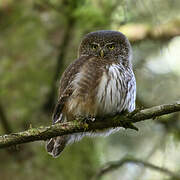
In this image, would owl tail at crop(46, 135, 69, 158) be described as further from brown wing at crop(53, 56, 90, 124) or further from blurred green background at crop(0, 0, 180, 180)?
blurred green background at crop(0, 0, 180, 180)

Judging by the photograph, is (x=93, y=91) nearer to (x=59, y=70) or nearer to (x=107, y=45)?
(x=107, y=45)

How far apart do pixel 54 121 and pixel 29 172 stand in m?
1.00

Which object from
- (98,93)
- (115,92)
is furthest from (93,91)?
(115,92)

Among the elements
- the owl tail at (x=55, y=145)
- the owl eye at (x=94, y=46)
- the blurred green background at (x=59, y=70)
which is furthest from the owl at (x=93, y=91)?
the blurred green background at (x=59, y=70)

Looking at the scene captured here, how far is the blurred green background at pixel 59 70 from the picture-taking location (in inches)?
173

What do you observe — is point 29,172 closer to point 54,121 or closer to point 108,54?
point 54,121

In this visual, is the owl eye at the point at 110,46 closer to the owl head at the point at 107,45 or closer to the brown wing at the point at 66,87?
the owl head at the point at 107,45

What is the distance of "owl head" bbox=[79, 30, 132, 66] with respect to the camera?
13.1 feet

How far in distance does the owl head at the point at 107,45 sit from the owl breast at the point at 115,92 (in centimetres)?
43

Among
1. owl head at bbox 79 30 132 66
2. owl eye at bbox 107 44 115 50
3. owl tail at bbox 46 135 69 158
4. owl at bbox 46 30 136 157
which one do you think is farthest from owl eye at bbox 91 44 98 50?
owl tail at bbox 46 135 69 158

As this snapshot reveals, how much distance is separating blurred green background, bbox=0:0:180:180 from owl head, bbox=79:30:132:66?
30cm

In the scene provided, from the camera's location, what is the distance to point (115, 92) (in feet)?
11.0

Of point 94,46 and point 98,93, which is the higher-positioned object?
point 94,46

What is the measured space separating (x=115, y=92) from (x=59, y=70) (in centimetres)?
139
